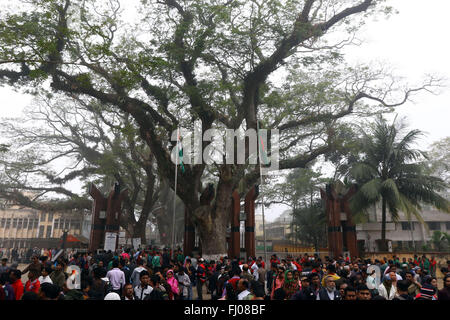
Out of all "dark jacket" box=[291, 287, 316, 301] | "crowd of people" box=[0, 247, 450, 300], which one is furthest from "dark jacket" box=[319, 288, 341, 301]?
"dark jacket" box=[291, 287, 316, 301]

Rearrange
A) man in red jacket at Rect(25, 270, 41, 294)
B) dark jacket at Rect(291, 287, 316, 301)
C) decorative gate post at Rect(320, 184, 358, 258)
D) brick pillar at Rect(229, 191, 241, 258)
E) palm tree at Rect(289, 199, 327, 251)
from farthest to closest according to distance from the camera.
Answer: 1. palm tree at Rect(289, 199, 327, 251)
2. decorative gate post at Rect(320, 184, 358, 258)
3. brick pillar at Rect(229, 191, 241, 258)
4. man in red jacket at Rect(25, 270, 41, 294)
5. dark jacket at Rect(291, 287, 316, 301)

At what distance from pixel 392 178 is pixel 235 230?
10.4 metres

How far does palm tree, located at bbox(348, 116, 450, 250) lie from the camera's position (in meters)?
18.2

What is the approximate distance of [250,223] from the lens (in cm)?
1964

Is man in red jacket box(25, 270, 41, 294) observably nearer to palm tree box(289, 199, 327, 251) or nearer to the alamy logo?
the alamy logo

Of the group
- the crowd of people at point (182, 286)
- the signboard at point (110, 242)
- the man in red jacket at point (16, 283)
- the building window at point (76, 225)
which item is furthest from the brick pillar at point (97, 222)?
the building window at point (76, 225)

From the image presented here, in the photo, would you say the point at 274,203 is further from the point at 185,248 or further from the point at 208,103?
the point at 208,103

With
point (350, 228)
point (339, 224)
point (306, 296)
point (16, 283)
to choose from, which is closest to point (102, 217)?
point (16, 283)

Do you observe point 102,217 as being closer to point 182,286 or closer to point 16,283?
point 182,286

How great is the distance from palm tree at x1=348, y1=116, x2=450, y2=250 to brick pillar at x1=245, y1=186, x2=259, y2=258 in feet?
20.8

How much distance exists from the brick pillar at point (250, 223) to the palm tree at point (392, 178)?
20.8 ft

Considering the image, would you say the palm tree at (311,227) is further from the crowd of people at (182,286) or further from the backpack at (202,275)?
the crowd of people at (182,286)

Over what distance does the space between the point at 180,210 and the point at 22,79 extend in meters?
30.7
